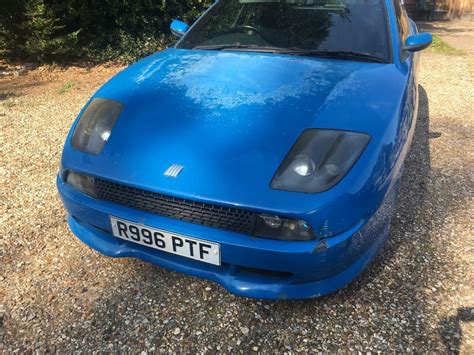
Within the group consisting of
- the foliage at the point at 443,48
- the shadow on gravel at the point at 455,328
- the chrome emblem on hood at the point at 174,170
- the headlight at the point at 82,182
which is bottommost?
the foliage at the point at 443,48

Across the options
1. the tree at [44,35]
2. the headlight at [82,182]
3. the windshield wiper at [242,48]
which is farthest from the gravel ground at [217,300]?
the tree at [44,35]

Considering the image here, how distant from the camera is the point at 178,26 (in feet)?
11.2

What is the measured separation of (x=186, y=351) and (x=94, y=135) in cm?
112

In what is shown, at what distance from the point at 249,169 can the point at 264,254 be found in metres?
0.35

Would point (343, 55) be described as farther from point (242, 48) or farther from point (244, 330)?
point (244, 330)

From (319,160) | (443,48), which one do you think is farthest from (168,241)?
(443,48)

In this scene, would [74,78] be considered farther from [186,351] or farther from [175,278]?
[186,351]

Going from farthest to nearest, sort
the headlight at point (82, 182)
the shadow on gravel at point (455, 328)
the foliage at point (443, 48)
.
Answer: the foliage at point (443, 48) → the headlight at point (82, 182) → the shadow on gravel at point (455, 328)

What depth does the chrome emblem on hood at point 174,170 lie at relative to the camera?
1703 millimetres

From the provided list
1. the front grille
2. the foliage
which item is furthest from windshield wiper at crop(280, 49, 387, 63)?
the foliage

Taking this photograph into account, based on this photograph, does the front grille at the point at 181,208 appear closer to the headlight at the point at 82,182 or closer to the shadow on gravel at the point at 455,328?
the headlight at the point at 82,182

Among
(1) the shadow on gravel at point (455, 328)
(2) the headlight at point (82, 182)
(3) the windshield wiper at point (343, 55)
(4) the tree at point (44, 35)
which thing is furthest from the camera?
(4) the tree at point (44, 35)

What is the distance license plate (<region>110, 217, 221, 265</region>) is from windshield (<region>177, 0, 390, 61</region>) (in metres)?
1.50

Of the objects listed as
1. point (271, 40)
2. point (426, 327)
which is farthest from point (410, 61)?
point (426, 327)
